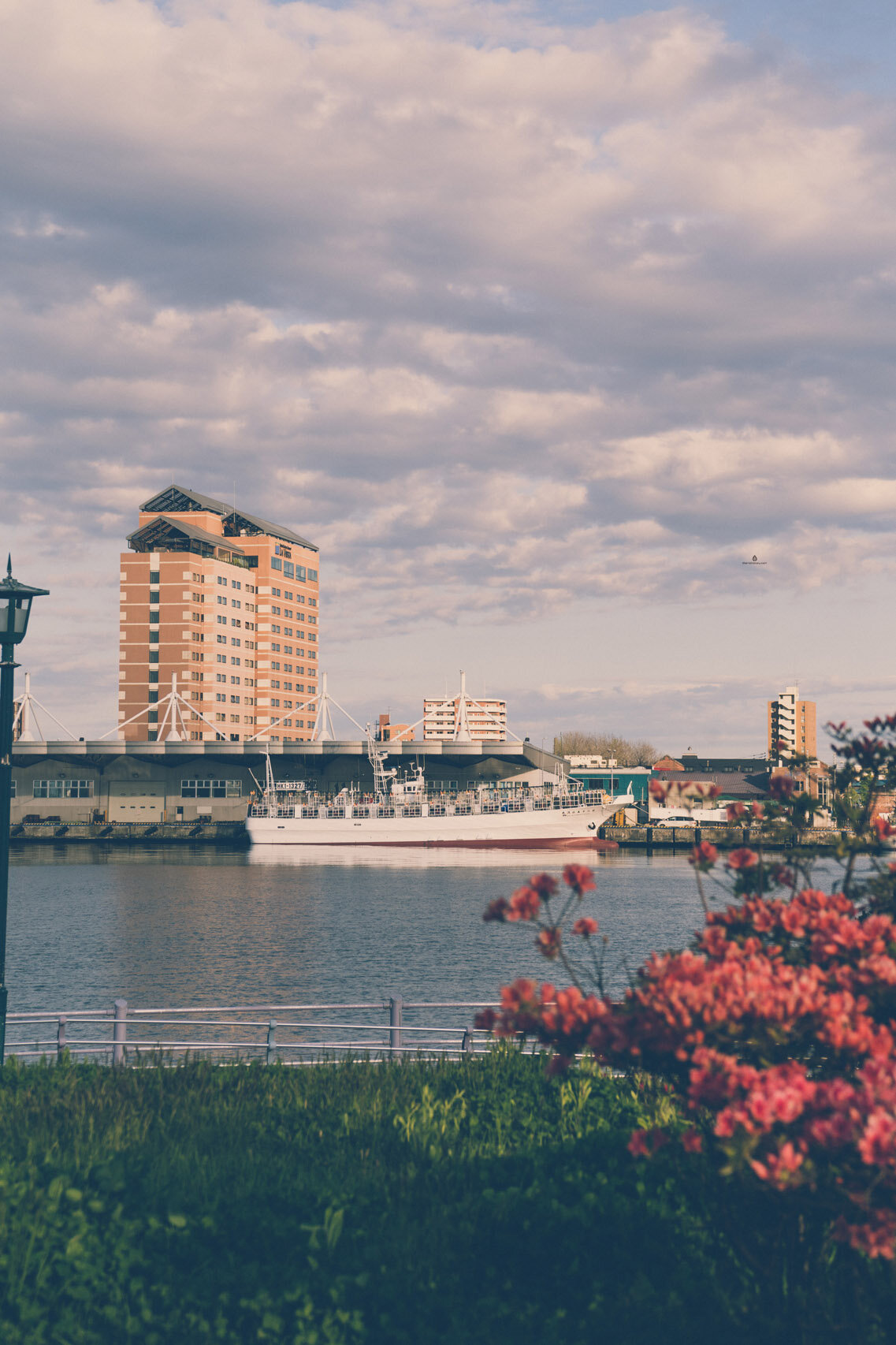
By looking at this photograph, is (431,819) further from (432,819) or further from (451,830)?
(451,830)

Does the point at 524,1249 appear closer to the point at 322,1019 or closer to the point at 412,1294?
the point at 412,1294

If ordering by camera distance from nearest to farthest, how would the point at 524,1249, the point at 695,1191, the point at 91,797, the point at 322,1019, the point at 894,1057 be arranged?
1. the point at 894,1057
2. the point at 524,1249
3. the point at 695,1191
4. the point at 322,1019
5. the point at 91,797

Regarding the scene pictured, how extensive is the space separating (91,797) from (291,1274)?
15708cm

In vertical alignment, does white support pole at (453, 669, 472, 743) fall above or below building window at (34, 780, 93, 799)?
above

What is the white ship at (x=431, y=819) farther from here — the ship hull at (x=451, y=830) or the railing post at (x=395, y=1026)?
the railing post at (x=395, y=1026)

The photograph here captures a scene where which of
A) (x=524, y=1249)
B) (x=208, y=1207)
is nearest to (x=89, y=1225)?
(x=208, y=1207)

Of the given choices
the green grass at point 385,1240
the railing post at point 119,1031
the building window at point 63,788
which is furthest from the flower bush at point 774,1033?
the building window at point 63,788

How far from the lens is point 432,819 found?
→ 143 metres

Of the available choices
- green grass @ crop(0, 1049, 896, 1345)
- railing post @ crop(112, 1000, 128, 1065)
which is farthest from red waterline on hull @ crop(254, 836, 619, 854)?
green grass @ crop(0, 1049, 896, 1345)

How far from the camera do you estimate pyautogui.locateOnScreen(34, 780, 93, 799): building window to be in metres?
158

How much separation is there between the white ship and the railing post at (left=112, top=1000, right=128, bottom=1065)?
124 metres

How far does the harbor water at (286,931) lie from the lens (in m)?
42.9

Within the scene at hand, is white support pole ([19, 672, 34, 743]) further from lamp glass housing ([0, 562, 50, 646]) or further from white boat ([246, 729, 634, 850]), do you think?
lamp glass housing ([0, 562, 50, 646])

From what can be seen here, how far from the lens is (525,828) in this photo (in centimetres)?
14100
